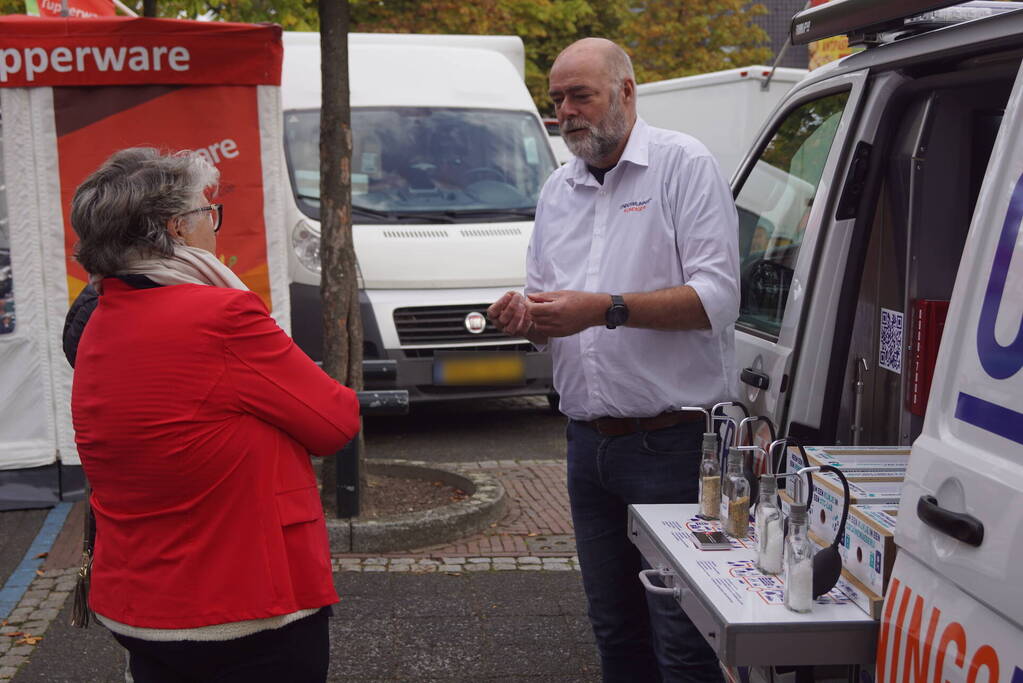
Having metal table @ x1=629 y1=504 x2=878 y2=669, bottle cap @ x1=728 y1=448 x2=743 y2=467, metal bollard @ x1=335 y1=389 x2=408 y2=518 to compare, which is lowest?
metal bollard @ x1=335 y1=389 x2=408 y2=518

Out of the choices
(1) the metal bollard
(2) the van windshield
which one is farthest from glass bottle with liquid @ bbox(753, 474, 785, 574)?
(2) the van windshield

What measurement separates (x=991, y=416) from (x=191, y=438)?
4.78 feet

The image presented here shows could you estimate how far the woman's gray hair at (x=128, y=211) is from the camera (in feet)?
8.16

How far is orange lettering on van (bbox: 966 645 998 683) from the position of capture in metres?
1.76

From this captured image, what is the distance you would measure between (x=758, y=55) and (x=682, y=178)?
2288cm

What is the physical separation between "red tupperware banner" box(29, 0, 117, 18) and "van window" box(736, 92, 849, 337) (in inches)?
184

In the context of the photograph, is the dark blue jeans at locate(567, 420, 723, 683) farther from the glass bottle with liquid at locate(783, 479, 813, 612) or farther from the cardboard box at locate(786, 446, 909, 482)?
the glass bottle with liquid at locate(783, 479, 813, 612)

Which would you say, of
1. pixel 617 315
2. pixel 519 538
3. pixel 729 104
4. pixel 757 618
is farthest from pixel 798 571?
pixel 729 104

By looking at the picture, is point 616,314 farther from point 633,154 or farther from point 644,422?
point 633,154

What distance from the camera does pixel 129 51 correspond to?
6195 mm

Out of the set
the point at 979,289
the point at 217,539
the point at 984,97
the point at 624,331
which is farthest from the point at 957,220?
the point at 217,539

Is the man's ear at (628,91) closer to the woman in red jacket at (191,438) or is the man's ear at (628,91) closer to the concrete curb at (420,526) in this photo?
the woman in red jacket at (191,438)

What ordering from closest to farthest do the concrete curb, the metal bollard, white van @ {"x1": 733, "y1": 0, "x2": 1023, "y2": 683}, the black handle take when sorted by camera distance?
1. white van @ {"x1": 733, "y1": 0, "x2": 1023, "y2": 683}
2. the black handle
3. the metal bollard
4. the concrete curb

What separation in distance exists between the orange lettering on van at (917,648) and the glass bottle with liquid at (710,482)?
0.86m
